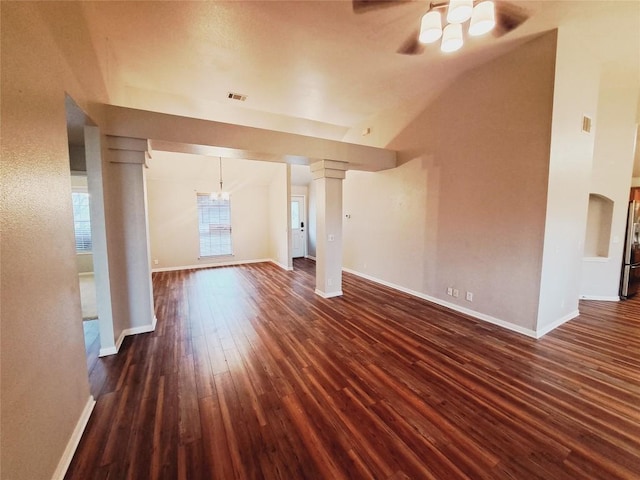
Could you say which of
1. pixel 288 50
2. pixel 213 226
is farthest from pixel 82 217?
pixel 288 50

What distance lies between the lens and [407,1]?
2473 mm

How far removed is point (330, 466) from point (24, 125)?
2565 millimetres

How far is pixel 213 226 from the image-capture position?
7.81 m

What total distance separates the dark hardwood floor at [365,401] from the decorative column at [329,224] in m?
1.07

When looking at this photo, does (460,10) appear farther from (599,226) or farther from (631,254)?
(631,254)

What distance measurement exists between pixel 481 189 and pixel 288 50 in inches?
126

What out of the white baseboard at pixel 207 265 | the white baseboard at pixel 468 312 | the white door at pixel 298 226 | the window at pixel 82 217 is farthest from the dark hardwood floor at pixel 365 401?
the white door at pixel 298 226

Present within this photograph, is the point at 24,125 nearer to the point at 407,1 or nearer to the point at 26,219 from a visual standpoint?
the point at 26,219

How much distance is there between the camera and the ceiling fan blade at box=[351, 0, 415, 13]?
2.49m

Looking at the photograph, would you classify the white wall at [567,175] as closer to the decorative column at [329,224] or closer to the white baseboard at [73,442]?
the decorative column at [329,224]

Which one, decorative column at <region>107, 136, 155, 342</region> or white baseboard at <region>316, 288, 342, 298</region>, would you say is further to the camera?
white baseboard at <region>316, 288, 342, 298</region>

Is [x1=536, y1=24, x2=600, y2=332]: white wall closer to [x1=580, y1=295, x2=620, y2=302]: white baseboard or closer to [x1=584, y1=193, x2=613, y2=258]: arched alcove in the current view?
[x1=580, y1=295, x2=620, y2=302]: white baseboard

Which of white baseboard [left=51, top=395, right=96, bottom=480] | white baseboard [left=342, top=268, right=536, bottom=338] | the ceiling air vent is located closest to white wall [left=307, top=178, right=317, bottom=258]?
white baseboard [left=342, top=268, right=536, bottom=338]

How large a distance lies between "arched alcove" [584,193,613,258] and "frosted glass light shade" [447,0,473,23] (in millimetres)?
4837
